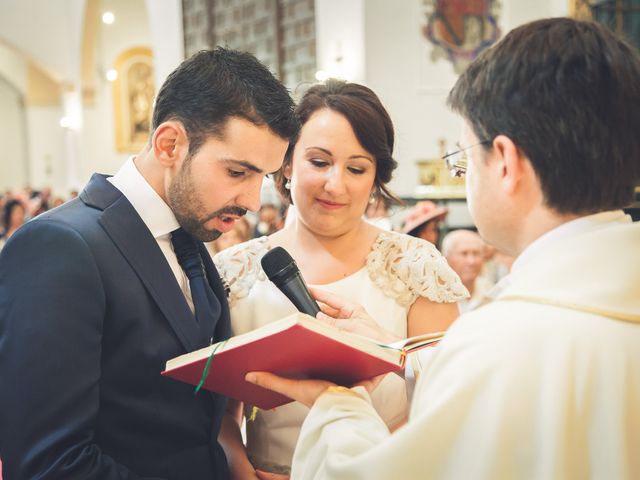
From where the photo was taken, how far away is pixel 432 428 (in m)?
1.09

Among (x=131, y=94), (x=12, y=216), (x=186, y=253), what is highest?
(x=131, y=94)

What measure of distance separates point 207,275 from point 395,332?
612 millimetres

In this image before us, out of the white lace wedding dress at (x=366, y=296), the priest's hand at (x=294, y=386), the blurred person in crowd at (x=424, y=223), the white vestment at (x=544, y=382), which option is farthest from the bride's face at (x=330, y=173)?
the blurred person in crowd at (x=424, y=223)

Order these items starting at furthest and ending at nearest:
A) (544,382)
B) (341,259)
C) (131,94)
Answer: (131,94)
(341,259)
(544,382)

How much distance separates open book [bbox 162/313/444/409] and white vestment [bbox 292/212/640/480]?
0.87 feet

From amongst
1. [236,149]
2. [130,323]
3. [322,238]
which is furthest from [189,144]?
[322,238]

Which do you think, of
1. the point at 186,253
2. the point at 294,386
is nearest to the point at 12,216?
the point at 186,253

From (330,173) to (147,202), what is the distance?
0.67m

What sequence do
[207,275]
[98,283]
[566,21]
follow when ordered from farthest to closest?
[207,275], [98,283], [566,21]

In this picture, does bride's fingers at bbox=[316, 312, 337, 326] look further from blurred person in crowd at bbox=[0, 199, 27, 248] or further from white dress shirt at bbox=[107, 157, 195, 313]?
blurred person in crowd at bbox=[0, 199, 27, 248]

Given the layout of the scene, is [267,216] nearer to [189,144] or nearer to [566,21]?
[189,144]

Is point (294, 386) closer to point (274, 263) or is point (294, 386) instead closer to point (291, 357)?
point (291, 357)

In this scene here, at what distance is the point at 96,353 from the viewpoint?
4.76 ft

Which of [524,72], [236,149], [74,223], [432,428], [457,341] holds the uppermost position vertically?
[524,72]
